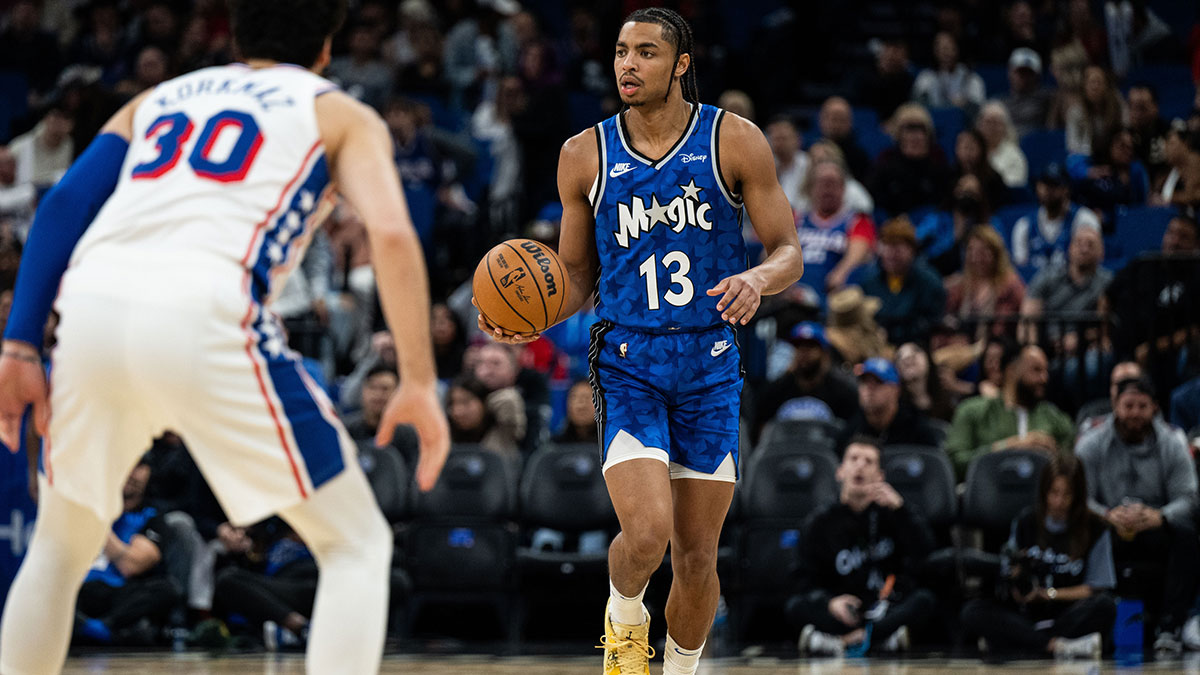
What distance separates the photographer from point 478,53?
14.6m

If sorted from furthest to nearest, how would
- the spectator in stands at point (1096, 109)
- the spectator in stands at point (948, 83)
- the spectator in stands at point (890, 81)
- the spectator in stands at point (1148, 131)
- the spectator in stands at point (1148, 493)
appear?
the spectator in stands at point (890, 81)
the spectator in stands at point (948, 83)
the spectator in stands at point (1096, 109)
the spectator in stands at point (1148, 131)
the spectator in stands at point (1148, 493)

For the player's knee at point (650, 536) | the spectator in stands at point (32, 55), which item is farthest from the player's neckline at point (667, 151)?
the spectator in stands at point (32, 55)

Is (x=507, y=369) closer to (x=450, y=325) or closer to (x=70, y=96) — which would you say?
(x=450, y=325)

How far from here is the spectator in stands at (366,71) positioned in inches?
551

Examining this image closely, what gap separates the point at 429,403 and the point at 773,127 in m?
8.96

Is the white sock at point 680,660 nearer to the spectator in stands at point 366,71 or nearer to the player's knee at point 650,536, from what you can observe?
the player's knee at point 650,536

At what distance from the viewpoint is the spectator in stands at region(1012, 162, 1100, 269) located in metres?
11.0

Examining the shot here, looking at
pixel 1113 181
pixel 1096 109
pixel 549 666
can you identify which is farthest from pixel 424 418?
pixel 1096 109

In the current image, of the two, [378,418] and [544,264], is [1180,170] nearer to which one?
[378,418]

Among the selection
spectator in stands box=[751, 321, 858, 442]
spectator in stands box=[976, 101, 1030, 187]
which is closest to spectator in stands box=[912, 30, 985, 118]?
spectator in stands box=[976, 101, 1030, 187]

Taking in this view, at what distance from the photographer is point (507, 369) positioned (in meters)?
10.1

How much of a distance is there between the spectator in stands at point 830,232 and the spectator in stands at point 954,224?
537 millimetres

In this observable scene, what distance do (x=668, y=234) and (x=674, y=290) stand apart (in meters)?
0.20

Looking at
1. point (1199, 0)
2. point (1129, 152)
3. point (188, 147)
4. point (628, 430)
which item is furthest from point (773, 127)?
point (188, 147)
